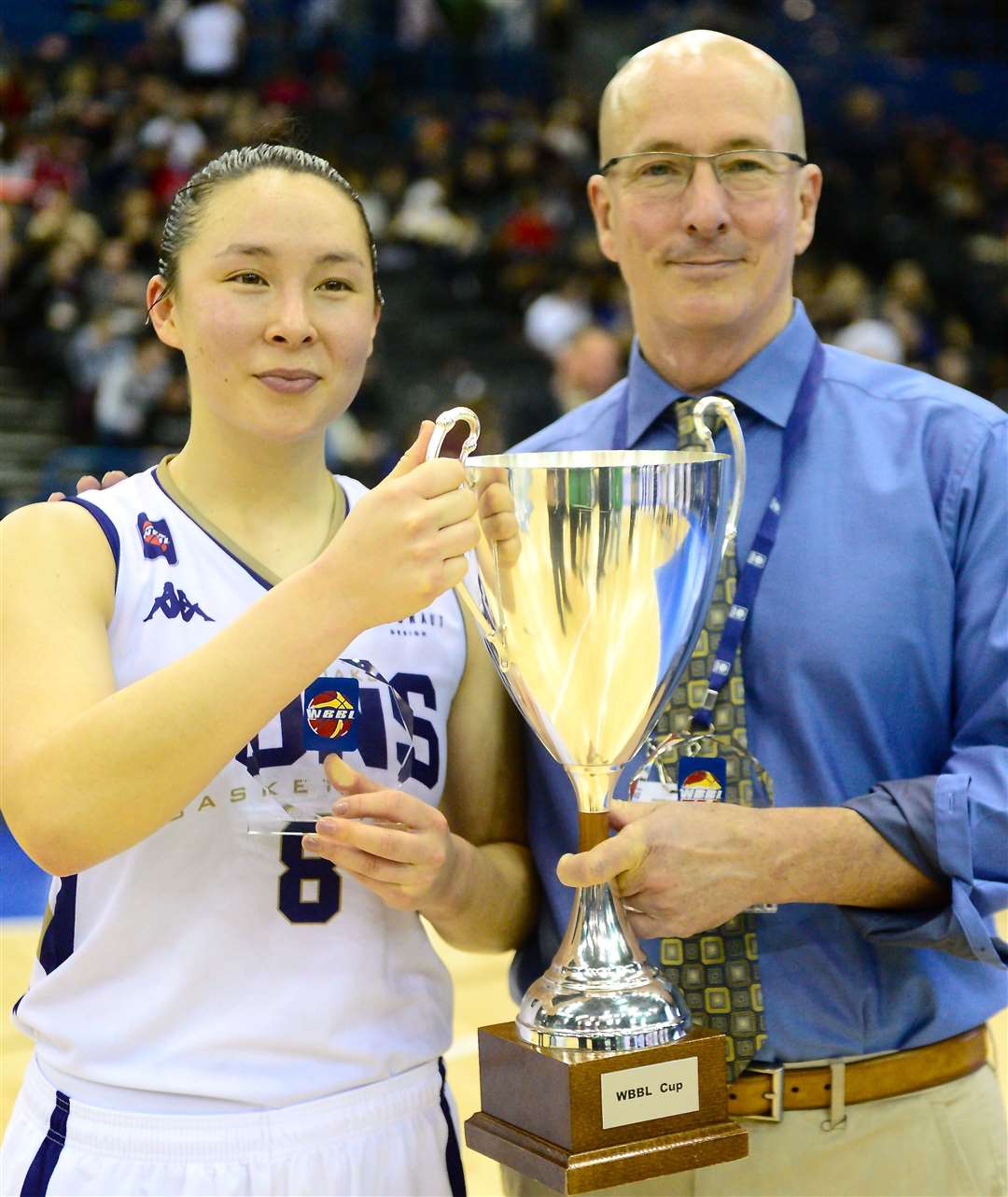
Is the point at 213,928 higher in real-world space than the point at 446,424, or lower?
lower

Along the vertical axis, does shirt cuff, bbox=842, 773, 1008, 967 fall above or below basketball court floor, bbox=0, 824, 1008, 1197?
above

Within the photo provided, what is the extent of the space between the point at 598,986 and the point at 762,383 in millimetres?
732

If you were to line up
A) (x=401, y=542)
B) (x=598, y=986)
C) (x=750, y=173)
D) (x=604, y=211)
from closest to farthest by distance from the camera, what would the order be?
(x=401, y=542) < (x=598, y=986) < (x=750, y=173) < (x=604, y=211)

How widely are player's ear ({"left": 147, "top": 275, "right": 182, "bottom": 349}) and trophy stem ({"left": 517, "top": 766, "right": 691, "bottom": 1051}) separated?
564 mm

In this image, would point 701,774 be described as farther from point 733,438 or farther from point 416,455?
point 416,455

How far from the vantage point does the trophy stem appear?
4.13 ft

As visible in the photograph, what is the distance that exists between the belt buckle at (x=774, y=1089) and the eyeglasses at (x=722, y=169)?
91 cm

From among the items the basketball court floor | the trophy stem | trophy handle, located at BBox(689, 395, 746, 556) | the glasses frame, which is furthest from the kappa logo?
the basketball court floor

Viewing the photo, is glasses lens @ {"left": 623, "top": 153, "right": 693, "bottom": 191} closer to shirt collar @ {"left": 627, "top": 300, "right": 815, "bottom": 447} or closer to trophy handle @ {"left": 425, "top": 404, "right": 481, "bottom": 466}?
shirt collar @ {"left": 627, "top": 300, "right": 815, "bottom": 447}

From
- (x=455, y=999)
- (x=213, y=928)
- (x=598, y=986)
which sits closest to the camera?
(x=598, y=986)

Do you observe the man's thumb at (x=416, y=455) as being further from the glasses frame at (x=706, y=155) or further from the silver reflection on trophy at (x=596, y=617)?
the glasses frame at (x=706, y=155)

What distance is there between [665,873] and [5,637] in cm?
60

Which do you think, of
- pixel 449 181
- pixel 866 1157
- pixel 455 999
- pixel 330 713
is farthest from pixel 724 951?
pixel 449 181

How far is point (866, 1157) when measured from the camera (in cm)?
160
